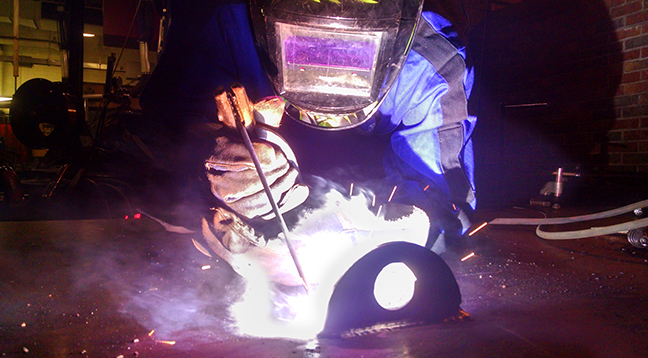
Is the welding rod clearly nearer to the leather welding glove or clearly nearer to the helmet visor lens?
the leather welding glove

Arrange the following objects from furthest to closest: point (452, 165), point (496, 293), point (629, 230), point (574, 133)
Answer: point (574, 133) < point (629, 230) < point (452, 165) < point (496, 293)

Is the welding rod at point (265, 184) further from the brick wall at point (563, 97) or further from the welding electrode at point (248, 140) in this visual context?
the brick wall at point (563, 97)

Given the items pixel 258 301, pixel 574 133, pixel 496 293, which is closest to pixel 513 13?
pixel 574 133

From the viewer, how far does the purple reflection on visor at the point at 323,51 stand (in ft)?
2.79

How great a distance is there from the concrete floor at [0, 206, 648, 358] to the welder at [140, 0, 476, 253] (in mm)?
170

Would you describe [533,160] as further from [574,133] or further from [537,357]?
[537,357]

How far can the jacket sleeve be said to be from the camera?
1.17 metres

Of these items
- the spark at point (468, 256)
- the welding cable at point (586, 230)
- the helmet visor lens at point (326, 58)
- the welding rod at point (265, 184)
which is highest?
the helmet visor lens at point (326, 58)

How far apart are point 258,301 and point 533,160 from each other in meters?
3.67

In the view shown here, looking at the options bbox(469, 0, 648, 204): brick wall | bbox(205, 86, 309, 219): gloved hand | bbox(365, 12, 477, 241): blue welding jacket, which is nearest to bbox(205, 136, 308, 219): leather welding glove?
bbox(205, 86, 309, 219): gloved hand

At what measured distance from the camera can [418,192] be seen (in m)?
1.09

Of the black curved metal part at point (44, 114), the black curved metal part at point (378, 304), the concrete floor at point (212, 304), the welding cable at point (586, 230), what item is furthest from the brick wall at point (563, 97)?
Answer: the black curved metal part at point (44, 114)

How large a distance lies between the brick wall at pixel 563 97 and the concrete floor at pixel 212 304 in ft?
7.50

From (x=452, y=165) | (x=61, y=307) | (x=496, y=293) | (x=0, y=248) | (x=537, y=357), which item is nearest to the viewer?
(x=537, y=357)
